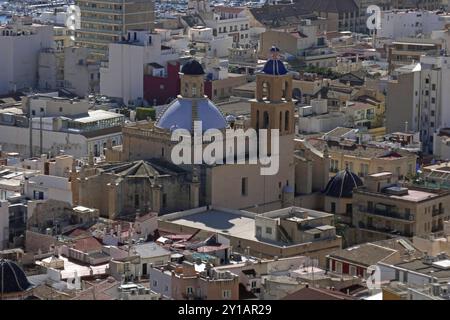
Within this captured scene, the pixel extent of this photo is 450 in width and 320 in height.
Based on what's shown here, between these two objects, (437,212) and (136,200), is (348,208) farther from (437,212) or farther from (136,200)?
(136,200)

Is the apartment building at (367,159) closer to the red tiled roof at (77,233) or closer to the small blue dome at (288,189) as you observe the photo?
the small blue dome at (288,189)

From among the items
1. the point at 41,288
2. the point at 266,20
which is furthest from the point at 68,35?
the point at 41,288

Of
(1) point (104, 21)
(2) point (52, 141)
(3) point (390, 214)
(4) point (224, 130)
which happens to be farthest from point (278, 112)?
(1) point (104, 21)

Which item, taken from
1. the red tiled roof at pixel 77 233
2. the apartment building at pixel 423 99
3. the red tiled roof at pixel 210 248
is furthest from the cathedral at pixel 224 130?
the apartment building at pixel 423 99

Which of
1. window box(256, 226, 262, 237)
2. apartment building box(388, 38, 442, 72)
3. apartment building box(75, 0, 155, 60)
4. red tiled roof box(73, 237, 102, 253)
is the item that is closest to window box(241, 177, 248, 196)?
window box(256, 226, 262, 237)

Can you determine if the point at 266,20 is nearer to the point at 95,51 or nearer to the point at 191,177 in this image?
the point at 95,51

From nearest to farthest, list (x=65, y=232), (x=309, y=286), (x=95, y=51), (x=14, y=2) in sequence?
(x=309, y=286) → (x=65, y=232) → (x=95, y=51) → (x=14, y=2)

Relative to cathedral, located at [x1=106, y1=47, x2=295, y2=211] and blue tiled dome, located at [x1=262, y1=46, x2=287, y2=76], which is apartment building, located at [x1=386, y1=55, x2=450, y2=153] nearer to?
cathedral, located at [x1=106, y1=47, x2=295, y2=211]
